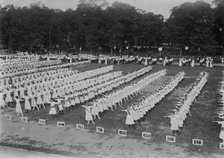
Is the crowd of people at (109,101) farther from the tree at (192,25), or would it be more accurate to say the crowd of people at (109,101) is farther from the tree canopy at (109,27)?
the tree canopy at (109,27)

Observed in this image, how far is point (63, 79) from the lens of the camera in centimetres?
2703

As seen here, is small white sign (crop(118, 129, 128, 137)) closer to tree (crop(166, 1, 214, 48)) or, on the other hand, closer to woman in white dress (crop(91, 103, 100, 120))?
woman in white dress (crop(91, 103, 100, 120))

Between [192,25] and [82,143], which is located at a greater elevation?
[192,25]

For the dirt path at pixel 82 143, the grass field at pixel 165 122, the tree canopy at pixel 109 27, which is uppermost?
the tree canopy at pixel 109 27

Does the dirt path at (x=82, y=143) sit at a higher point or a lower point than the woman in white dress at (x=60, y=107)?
lower

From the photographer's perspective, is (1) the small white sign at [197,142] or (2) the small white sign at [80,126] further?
(2) the small white sign at [80,126]

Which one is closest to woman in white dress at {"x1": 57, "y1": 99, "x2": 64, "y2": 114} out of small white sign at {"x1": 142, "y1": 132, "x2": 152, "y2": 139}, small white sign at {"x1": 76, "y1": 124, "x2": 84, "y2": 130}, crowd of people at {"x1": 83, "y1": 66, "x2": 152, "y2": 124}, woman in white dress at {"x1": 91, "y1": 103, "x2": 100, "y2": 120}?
crowd of people at {"x1": 83, "y1": 66, "x2": 152, "y2": 124}

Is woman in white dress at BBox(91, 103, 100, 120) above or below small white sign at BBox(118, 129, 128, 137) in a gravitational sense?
above

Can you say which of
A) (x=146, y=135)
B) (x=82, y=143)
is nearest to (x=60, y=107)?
(x=82, y=143)

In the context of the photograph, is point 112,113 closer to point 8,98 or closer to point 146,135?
point 146,135

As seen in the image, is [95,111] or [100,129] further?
[95,111]

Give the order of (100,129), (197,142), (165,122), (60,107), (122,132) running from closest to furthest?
(197,142) → (122,132) → (100,129) → (165,122) → (60,107)

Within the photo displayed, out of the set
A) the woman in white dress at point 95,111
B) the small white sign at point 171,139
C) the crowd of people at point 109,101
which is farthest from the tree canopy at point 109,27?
the small white sign at point 171,139

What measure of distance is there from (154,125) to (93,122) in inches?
115
